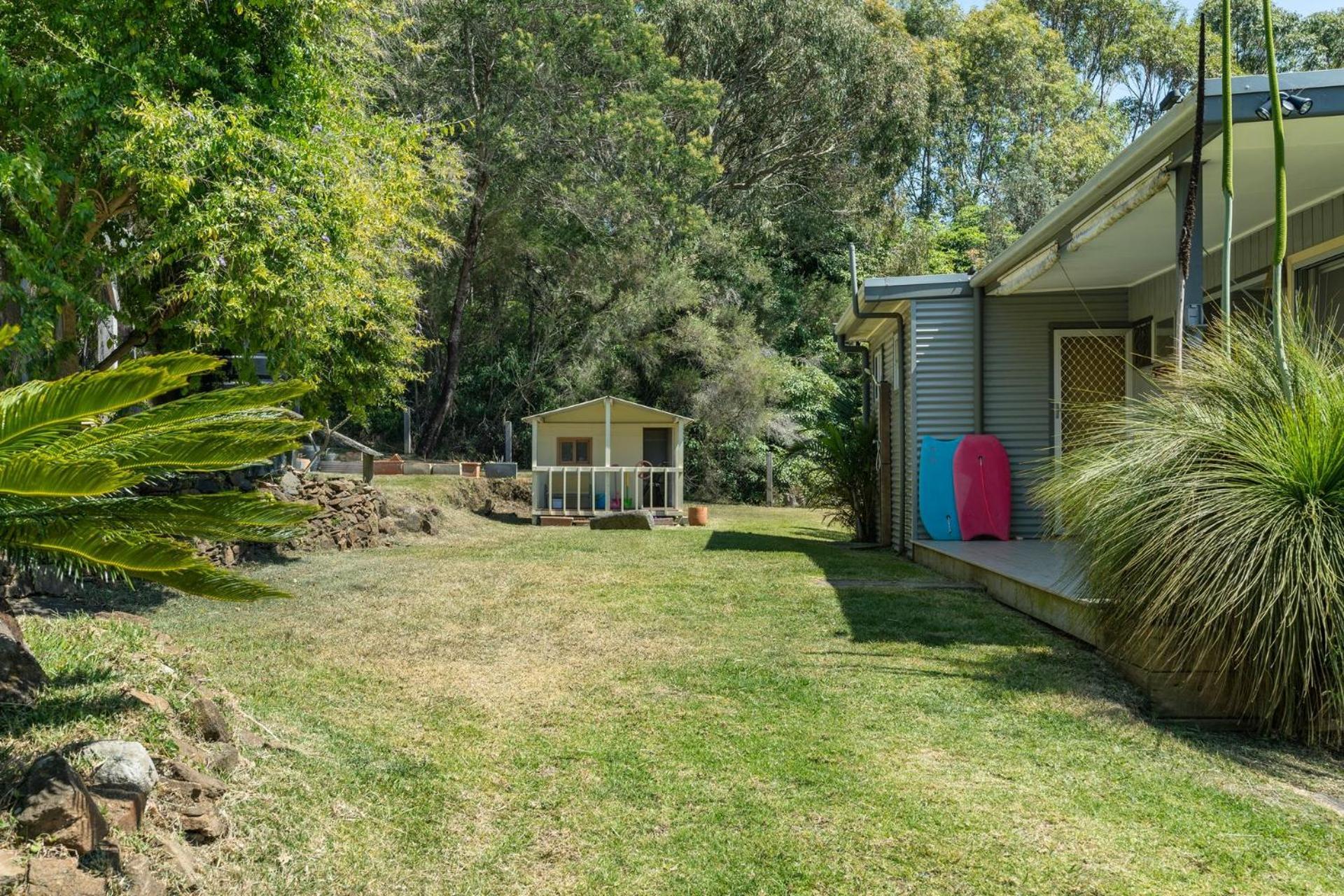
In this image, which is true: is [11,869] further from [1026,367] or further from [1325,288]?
[1026,367]

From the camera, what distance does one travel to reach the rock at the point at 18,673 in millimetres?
3281

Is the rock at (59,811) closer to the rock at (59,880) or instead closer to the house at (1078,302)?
the rock at (59,880)

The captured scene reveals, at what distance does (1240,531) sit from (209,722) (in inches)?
151

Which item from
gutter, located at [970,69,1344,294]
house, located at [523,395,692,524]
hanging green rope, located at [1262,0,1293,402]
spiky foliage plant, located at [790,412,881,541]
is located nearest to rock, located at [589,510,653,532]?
house, located at [523,395,692,524]

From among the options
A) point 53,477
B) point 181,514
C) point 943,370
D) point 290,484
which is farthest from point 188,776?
point 290,484

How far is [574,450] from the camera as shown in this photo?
63.9ft

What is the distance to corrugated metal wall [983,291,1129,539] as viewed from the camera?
1073 cm

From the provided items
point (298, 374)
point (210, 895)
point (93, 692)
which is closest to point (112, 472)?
point (210, 895)

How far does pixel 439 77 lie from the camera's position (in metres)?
23.8

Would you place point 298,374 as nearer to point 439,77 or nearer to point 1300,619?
point 1300,619

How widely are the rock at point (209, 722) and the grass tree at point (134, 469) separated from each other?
745 mm

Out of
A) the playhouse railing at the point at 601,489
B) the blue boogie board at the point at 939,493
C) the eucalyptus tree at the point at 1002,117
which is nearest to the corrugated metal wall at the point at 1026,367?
the blue boogie board at the point at 939,493

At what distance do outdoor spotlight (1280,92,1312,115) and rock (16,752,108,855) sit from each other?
6065 millimetres

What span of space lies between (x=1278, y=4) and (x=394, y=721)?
43.7 m
